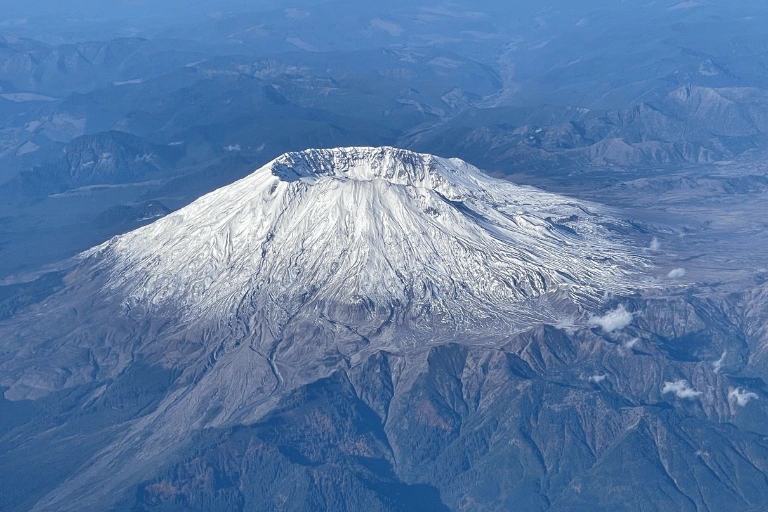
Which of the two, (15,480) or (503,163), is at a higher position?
(15,480)

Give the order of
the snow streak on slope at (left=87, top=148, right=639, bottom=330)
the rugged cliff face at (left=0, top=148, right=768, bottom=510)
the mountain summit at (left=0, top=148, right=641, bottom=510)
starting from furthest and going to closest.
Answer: the snow streak on slope at (left=87, top=148, right=639, bottom=330)
the mountain summit at (left=0, top=148, right=641, bottom=510)
the rugged cliff face at (left=0, top=148, right=768, bottom=510)

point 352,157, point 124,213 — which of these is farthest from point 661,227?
point 124,213

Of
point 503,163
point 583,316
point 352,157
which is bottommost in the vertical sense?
point 503,163

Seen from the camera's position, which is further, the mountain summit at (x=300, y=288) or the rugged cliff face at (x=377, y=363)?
the mountain summit at (x=300, y=288)

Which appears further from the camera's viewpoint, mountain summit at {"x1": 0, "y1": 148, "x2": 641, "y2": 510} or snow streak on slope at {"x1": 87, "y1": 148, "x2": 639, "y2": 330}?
snow streak on slope at {"x1": 87, "y1": 148, "x2": 639, "y2": 330}

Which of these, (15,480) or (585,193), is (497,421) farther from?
(585,193)

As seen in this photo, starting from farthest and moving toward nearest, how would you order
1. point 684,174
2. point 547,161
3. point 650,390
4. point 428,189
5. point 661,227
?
point 547,161 < point 684,174 < point 661,227 < point 428,189 < point 650,390

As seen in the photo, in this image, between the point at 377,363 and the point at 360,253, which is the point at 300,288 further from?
the point at 377,363
